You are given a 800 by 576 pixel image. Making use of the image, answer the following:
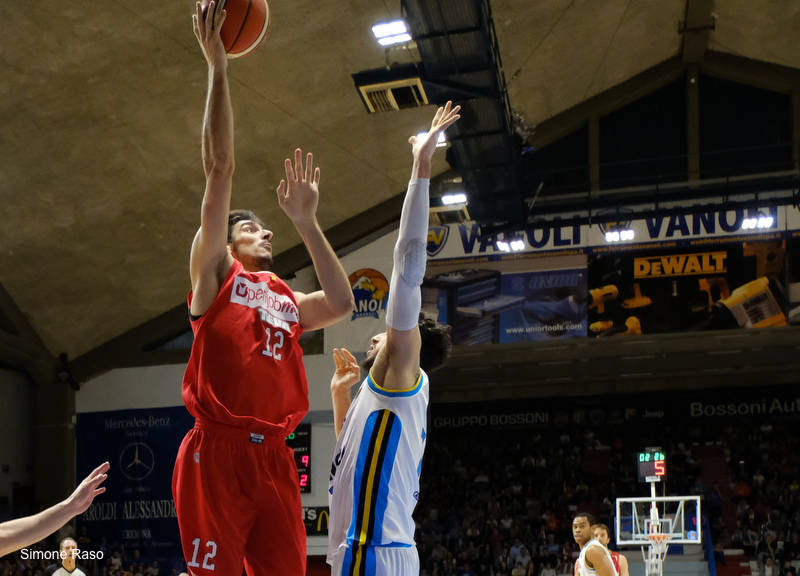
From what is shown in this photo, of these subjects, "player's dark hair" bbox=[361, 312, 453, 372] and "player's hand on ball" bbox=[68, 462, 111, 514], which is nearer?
"player's hand on ball" bbox=[68, 462, 111, 514]

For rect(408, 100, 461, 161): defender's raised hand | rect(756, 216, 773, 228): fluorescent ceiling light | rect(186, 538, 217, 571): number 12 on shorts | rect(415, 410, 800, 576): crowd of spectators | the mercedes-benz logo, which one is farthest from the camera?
the mercedes-benz logo

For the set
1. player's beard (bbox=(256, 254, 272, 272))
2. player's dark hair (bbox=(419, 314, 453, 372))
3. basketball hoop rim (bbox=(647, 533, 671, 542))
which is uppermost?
player's beard (bbox=(256, 254, 272, 272))

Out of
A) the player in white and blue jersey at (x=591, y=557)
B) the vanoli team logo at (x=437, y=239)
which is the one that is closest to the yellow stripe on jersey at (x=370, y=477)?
the player in white and blue jersey at (x=591, y=557)

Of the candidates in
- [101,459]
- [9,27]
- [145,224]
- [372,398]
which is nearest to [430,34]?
[9,27]

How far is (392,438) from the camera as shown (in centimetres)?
384

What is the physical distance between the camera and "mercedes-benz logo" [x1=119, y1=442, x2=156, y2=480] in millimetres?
22906

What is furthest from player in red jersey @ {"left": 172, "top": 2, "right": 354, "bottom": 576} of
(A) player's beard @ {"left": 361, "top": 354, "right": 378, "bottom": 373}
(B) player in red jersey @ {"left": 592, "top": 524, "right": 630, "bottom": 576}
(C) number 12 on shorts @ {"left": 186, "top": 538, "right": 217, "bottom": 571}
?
(B) player in red jersey @ {"left": 592, "top": 524, "right": 630, "bottom": 576}

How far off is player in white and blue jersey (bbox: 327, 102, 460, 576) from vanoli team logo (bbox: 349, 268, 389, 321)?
1724cm

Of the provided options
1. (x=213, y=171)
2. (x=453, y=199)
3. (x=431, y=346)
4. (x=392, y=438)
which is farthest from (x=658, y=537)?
(x=213, y=171)

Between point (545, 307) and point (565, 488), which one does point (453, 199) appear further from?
point (565, 488)

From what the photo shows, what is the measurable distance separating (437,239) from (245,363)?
1811 centimetres

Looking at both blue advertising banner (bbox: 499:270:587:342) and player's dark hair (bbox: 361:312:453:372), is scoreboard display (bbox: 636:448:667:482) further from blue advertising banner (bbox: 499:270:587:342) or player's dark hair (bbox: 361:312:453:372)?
player's dark hair (bbox: 361:312:453:372)

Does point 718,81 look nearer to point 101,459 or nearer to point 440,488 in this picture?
point 440,488

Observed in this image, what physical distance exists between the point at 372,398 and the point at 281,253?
61.8ft
